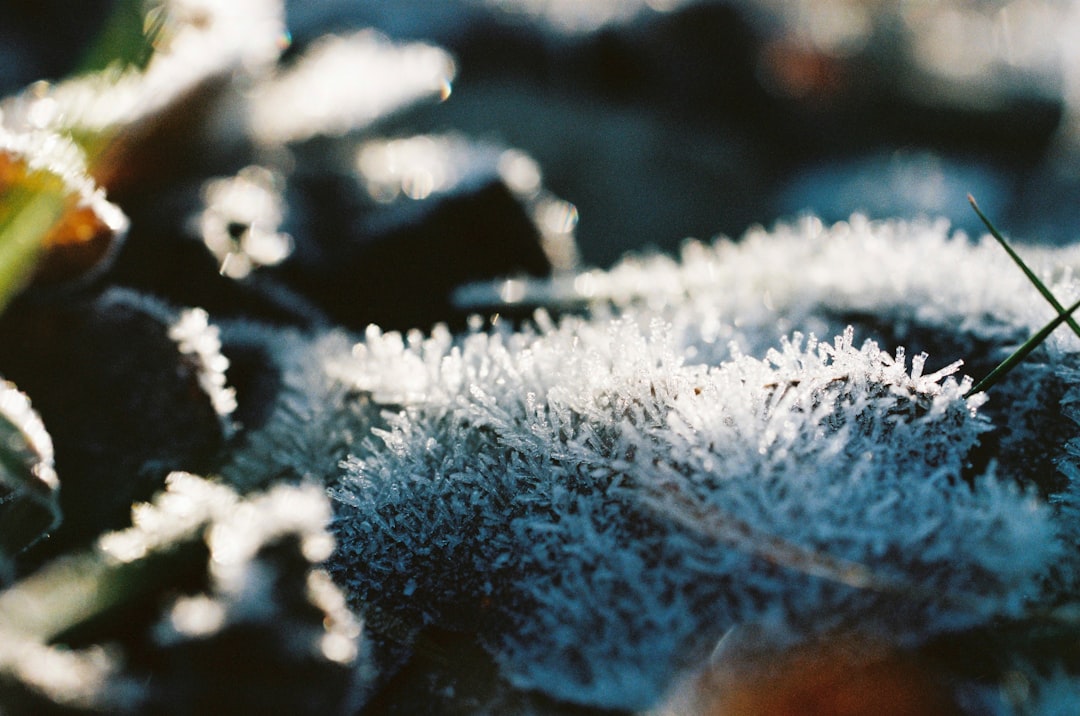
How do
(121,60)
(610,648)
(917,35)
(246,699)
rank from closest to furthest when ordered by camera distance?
1. (246,699)
2. (610,648)
3. (121,60)
4. (917,35)

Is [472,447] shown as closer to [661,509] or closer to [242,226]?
[661,509]

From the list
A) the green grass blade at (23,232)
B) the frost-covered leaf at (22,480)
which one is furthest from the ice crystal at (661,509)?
the green grass blade at (23,232)

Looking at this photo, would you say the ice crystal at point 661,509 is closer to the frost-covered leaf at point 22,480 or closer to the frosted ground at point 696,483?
the frosted ground at point 696,483

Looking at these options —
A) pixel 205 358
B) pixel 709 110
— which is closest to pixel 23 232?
pixel 205 358

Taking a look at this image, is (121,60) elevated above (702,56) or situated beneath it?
situated beneath

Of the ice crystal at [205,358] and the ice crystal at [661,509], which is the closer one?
the ice crystal at [661,509]

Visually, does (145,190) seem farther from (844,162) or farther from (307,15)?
(844,162)

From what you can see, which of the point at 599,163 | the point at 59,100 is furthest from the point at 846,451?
the point at 599,163
